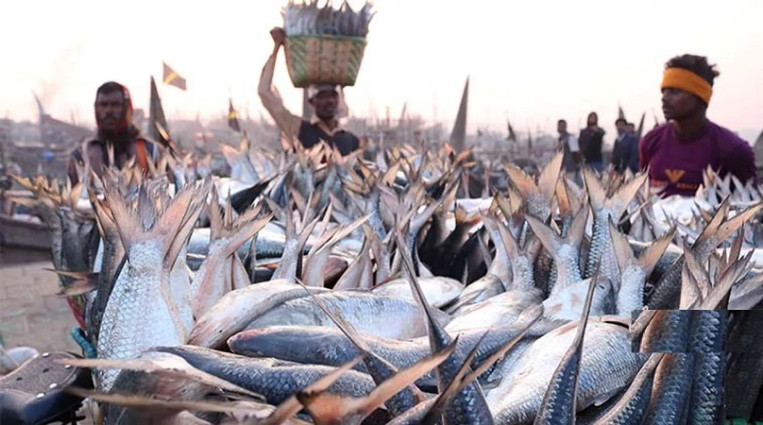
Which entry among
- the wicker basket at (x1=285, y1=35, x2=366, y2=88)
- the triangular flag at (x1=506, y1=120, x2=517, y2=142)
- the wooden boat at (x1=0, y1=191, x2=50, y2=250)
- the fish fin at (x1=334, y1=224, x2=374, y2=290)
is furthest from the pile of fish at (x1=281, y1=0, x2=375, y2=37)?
the triangular flag at (x1=506, y1=120, x2=517, y2=142)

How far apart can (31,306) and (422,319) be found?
5586 millimetres

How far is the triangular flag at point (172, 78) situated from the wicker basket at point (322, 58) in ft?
22.4

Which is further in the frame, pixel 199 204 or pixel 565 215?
pixel 565 215

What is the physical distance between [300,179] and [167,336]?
2.44 m

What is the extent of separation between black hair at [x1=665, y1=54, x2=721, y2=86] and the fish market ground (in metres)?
4.39

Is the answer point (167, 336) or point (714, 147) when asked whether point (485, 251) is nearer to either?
point (167, 336)

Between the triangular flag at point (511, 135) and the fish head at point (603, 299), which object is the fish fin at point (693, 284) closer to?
the fish head at point (603, 299)

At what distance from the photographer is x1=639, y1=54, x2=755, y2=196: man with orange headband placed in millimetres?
4801

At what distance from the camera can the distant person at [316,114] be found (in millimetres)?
6484

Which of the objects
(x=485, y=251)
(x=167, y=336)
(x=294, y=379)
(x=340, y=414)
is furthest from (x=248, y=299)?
(x=485, y=251)

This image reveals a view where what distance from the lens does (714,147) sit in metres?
5.06

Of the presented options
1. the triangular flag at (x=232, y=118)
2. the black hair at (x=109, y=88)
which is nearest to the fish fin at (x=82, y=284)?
the black hair at (x=109, y=88)

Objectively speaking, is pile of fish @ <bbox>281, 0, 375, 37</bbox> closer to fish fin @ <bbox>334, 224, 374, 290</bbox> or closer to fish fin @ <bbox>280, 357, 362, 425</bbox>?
fish fin @ <bbox>334, 224, 374, 290</bbox>

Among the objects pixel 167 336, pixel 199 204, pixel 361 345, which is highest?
pixel 199 204
